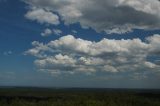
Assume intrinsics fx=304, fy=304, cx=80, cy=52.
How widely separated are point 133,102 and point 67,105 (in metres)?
39.1

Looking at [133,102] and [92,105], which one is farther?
[133,102]

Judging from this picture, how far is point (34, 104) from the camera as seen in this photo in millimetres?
152000

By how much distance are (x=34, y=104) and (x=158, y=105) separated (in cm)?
6227

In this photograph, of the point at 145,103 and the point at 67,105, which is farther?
the point at 145,103

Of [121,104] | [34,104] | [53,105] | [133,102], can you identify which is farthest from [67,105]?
[133,102]

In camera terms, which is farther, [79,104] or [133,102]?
[133,102]

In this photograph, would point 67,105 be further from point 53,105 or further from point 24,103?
point 24,103

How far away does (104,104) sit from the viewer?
498ft

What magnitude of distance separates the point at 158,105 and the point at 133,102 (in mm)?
16430

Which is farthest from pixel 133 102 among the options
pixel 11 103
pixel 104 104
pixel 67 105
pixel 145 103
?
pixel 11 103

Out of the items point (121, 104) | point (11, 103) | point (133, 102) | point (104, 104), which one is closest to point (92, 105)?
point (104, 104)

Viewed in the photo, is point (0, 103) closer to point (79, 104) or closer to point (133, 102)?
point (79, 104)

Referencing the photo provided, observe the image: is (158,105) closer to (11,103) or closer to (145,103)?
(145,103)

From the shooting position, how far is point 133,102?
166000 millimetres
